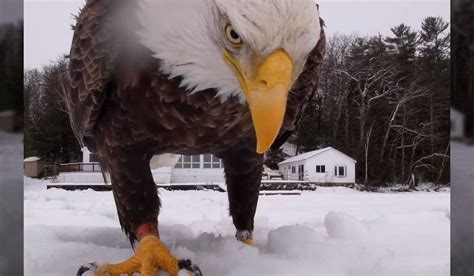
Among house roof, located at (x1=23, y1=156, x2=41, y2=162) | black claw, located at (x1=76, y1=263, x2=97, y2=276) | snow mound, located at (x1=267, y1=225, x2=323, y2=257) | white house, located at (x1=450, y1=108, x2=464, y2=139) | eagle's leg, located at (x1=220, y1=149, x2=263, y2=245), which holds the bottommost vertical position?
black claw, located at (x1=76, y1=263, x2=97, y2=276)

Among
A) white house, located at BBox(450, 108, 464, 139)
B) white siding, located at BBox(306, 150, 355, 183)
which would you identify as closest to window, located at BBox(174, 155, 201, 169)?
white siding, located at BBox(306, 150, 355, 183)

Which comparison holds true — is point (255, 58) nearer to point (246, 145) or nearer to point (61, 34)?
point (246, 145)

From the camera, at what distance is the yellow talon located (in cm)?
127

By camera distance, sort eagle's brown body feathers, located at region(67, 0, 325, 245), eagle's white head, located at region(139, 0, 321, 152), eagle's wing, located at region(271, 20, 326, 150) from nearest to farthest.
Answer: eagle's white head, located at region(139, 0, 321, 152) < eagle's brown body feathers, located at region(67, 0, 325, 245) < eagle's wing, located at region(271, 20, 326, 150)

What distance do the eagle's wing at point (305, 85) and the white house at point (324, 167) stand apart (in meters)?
0.14

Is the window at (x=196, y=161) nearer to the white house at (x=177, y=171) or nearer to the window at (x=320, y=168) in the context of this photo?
the white house at (x=177, y=171)

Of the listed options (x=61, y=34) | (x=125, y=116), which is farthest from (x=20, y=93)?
(x=125, y=116)

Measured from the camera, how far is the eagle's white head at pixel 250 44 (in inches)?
35.1

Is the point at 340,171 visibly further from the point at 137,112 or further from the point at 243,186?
the point at 137,112

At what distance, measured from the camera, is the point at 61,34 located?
1.36m

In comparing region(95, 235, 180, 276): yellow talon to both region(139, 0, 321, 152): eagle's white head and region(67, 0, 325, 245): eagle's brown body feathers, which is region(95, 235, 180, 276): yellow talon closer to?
region(67, 0, 325, 245): eagle's brown body feathers

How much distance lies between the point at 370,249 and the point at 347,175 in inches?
8.5

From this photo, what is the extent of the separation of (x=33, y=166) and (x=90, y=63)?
1.23 feet

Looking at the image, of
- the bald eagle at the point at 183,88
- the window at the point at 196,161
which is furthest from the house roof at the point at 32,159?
the window at the point at 196,161
